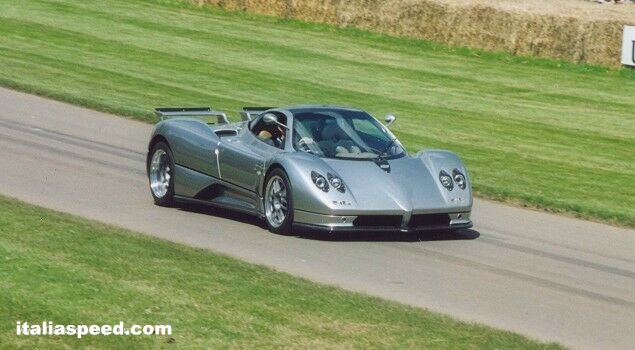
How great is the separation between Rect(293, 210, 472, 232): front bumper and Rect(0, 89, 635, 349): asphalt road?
0.17 meters

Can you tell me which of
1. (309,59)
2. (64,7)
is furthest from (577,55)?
(64,7)

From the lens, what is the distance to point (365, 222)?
1418 centimetres

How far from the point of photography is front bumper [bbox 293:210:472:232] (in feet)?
46.2

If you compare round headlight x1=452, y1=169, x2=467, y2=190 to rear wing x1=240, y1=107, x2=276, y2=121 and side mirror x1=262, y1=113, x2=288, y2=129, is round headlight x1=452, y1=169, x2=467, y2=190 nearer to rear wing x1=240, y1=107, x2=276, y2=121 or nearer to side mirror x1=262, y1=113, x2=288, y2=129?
side mirror x1=262, y1=113, x2=288, y2=129

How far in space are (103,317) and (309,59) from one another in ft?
73.5

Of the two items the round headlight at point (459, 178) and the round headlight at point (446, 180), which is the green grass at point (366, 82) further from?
the round headlight at point (446, 180)

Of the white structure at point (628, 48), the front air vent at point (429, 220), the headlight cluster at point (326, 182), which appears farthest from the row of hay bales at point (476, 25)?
the headlight cluster at point (326, 182)

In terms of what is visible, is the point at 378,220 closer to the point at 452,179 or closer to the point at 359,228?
the point at 359,228

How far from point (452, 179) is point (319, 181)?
151cm

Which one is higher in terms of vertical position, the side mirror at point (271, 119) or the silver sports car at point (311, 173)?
the side mirror at point (271, 119)

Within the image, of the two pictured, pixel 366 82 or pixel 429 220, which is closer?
pixel 429 220

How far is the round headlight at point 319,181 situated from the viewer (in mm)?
14148

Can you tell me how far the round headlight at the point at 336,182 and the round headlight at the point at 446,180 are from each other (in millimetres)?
1120

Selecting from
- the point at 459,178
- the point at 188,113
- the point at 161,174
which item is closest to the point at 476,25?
the point at 188,113
